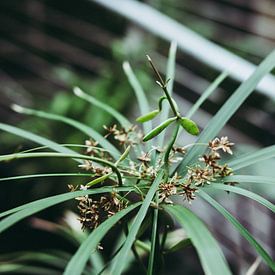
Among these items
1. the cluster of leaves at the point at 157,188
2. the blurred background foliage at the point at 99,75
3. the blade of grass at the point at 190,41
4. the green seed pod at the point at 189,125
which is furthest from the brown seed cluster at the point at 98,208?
the blurred background foliage at the point at 99,75

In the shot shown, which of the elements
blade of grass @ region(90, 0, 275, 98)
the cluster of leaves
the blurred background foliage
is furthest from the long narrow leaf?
the blurred background foliage

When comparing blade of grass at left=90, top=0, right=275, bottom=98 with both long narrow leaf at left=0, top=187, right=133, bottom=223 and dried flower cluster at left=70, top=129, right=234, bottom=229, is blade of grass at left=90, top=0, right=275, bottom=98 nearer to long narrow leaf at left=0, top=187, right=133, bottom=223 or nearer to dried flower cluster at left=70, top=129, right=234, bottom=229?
dried flower cluster at left=70, top=129, right=234, bottom=229

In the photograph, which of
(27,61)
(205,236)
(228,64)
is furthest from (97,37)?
(205,236)

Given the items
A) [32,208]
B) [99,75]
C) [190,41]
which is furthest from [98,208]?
[99,75]

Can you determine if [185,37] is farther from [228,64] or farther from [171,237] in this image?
[171,237]

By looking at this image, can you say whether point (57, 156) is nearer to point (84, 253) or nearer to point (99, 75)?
point (84, 253)
